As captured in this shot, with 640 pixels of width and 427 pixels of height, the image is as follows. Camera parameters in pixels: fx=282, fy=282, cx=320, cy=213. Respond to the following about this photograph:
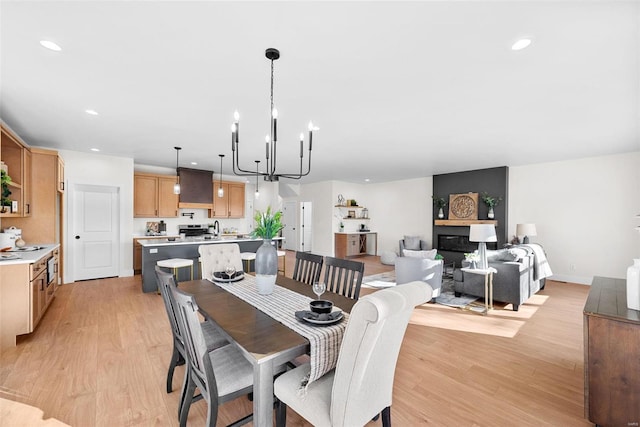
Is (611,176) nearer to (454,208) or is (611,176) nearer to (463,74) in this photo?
(454,208)

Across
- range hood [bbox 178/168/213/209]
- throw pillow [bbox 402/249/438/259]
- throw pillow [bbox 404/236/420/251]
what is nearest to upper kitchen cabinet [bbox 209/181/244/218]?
range hood [bbox 178/168/213/209]

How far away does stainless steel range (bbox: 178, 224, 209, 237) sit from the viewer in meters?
6.83

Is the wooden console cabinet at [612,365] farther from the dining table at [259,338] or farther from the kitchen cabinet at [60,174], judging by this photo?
the kitchen cabinet at [60,174]

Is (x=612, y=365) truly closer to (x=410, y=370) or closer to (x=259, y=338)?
(x=410, y=370)

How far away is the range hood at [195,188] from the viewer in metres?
6.59

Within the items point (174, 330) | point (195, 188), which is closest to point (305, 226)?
point (195, 188)

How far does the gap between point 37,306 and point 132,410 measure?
223 cm

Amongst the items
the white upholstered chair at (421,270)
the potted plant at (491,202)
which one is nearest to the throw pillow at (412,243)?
the potted plant at (491,202)

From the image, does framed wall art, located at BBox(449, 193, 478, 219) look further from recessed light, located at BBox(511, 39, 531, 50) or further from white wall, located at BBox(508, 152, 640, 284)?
recessed light, located at BBox(511, 39, 531, 50)

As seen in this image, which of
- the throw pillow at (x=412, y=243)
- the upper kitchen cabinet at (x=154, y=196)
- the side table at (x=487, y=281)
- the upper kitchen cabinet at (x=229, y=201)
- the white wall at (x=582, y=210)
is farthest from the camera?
the throw pillow at (x=412, y=243)

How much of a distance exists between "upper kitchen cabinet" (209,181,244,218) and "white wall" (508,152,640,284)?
261 inches

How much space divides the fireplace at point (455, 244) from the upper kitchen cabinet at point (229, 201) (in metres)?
5.42

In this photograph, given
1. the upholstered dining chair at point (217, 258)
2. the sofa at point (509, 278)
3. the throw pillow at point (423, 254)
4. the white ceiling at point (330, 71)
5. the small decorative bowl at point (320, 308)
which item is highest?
the white ceiling at point (330, 71)

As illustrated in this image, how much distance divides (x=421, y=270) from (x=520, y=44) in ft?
10.1
